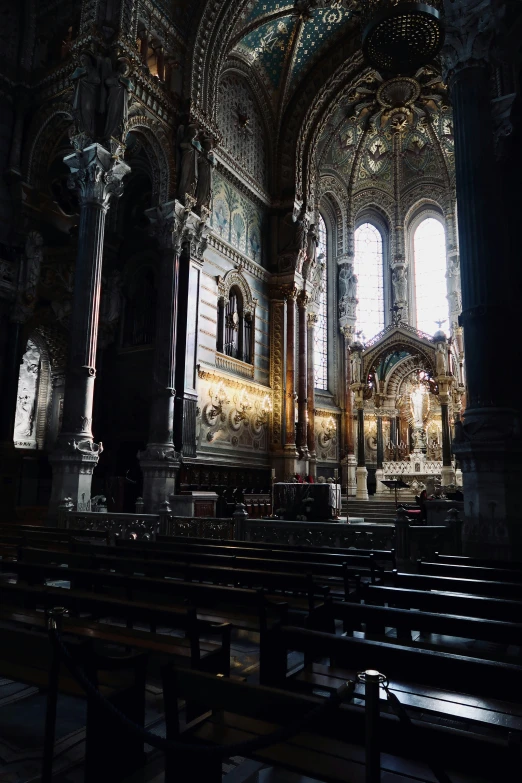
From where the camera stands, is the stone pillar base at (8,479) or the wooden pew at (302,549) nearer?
the wooden pew at (302,549)

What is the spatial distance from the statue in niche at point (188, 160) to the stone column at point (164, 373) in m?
0.71

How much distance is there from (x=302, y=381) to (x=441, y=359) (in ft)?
22.8

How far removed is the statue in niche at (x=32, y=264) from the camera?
55.5ft

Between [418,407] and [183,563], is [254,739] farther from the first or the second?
[418,407]

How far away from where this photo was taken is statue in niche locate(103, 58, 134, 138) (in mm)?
15797

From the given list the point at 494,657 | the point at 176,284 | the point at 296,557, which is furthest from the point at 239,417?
the point at 494,657

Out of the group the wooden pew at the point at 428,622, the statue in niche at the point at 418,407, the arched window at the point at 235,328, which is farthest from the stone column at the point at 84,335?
the statue in niche at the point at 418,407

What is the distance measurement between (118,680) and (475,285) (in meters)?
9.85

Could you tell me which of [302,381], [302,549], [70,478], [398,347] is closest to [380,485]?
[302,381]

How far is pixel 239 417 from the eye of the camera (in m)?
21.5

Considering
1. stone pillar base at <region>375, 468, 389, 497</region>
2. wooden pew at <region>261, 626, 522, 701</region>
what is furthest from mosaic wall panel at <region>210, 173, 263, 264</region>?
wooden pew at <region>261, 626, 522, 701</region>

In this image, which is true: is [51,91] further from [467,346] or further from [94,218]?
[467,346]

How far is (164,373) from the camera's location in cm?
1753

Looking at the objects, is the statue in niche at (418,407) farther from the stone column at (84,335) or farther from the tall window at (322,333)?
the stone column at (84,335)
